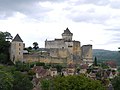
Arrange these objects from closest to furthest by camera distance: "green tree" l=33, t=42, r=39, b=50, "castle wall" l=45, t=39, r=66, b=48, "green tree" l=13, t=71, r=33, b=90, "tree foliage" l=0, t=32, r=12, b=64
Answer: "green tree" l=13, t=71, r=33, b=90 → "tree foliage" l=0, t=32, r=12, b=64 → "castle wall" l=45, t=39, r=66, b=48 → "green tree" l=33, t=42, r=39, b=50

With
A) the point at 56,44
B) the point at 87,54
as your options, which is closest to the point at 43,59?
the point at 56,44

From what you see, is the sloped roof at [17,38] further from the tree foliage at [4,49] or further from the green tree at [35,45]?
the green tree at [35,45]

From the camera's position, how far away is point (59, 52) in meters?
102

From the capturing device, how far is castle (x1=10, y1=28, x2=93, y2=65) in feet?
311

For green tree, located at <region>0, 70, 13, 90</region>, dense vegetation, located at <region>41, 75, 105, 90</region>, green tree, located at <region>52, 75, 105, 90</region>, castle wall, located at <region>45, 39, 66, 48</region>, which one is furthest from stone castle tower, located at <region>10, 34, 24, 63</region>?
green tree, located at <region>52, 75, 105, 90</region>

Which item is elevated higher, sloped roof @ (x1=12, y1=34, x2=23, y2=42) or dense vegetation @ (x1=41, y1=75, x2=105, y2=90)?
sloped roof @ (x1=12, y1=34, x2=23, y2=42)

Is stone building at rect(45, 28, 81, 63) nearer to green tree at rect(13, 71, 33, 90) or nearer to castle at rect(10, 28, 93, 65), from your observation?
castle at rect(10, 28, 93, 65)

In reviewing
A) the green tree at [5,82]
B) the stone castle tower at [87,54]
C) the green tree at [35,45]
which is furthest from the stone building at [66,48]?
the green tree at [5,82]

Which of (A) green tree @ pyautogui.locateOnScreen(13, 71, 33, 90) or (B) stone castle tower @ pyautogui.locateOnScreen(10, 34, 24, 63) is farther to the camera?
(B) stone castle tower @ pyautogui.locateOnScreen(10, 34, 24, 63)

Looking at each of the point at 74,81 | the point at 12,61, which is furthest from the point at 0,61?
the point at 74,81

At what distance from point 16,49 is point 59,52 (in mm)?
12487

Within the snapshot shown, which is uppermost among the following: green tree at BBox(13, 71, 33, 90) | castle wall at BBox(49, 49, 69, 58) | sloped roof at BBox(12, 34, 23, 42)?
sloped roof at BBox(12, 34, 23, 42)

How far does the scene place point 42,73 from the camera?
279 ft

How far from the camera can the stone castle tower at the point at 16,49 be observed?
308 feet
